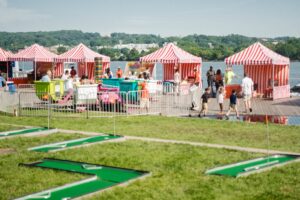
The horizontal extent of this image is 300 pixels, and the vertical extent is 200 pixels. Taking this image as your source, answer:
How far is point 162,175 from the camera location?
9.62m

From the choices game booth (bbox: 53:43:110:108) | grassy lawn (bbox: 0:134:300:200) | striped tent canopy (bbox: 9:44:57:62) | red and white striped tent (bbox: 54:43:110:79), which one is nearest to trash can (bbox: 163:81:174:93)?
game booth (bbox: 53:43:110:108)

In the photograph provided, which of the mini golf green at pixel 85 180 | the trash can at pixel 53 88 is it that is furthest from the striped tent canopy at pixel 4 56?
the mini golf green at pixel 85 180

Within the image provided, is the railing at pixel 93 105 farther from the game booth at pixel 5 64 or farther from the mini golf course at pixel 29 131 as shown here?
the game booth at pixel 5 64

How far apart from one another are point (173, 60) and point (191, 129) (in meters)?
15.2

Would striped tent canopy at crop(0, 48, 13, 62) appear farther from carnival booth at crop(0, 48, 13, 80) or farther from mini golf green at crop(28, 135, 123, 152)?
mini golf green at crop(28, 135, 123, 152)

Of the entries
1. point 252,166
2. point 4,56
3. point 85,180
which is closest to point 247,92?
point 252,166

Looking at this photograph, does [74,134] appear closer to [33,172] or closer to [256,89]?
[33,172]

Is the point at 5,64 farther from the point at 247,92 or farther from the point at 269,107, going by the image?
the point at 247,92

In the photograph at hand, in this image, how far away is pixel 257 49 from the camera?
91.8 feet

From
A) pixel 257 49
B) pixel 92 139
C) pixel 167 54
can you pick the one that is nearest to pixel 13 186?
pixel 92 139

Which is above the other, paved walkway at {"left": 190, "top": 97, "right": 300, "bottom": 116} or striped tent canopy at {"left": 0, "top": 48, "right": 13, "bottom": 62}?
striped tent canopy at {"left": 0, "top": 48, "right": 13, "bottom": 62}

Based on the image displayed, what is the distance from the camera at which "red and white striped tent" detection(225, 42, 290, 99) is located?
1070 inches

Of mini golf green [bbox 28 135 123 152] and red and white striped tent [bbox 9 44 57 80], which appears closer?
mini golf green [bbox 28 135 123 152]

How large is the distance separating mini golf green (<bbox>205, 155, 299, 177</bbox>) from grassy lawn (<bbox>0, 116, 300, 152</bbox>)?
1468 mm
